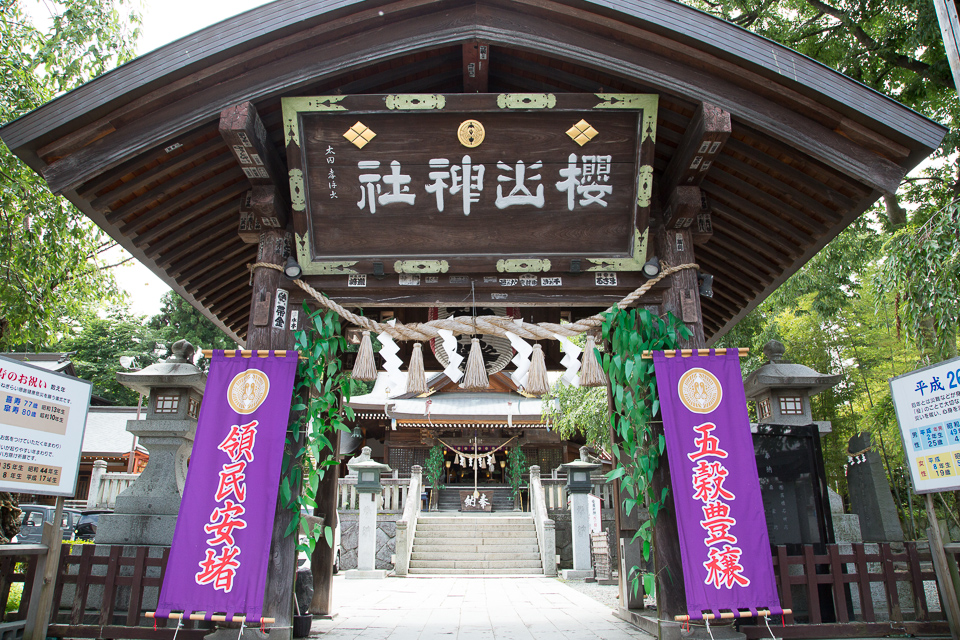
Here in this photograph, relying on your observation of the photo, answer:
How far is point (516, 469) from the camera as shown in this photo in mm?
19688

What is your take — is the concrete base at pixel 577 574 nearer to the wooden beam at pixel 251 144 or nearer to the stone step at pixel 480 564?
the stone step at pixel 480 564

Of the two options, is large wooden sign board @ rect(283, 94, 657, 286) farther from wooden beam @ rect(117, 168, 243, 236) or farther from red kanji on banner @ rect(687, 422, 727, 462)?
red kanji on banner @ rect(687, 422, 727, 462)

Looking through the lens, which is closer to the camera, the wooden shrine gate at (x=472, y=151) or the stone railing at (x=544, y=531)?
the wooden shrine gate at (x=472, y=151)

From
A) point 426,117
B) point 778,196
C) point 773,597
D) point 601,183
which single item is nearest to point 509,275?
point 601,183

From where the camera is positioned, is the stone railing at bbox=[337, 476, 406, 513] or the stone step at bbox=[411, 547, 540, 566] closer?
the stone step at bbox=[411, 547, 540, 566]

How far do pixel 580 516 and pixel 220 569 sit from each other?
8.55 meters

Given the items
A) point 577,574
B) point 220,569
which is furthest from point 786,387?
point 577,574

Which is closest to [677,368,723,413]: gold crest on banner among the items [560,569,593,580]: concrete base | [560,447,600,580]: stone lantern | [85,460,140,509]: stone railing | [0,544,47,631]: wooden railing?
[0,544,47,631]: wooden railing

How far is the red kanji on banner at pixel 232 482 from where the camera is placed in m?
4.62

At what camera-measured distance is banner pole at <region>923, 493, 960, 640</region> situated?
438 centimetres

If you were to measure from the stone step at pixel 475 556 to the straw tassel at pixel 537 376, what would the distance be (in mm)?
8442

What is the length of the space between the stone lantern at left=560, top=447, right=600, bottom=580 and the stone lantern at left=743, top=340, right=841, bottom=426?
5.66 metres

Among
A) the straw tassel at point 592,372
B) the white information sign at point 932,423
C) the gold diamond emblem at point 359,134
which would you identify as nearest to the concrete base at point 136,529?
the gold diamond emblem at point 359,134

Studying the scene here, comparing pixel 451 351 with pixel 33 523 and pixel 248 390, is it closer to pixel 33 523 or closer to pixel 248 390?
pixel 248 390
